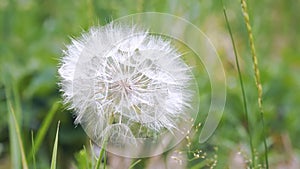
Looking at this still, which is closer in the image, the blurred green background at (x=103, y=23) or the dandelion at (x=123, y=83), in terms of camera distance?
the dandelion at (x=123, y=83)

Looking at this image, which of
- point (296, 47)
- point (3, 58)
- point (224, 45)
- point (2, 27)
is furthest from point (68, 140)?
point (296, 47)

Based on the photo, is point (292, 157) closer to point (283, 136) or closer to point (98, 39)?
point (283, 136)

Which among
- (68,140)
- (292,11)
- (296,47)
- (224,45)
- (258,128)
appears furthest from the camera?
(292,11)

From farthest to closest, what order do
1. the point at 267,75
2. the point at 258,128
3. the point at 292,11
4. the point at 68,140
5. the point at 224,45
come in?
the point at 292,11 → the point at 224,45 → the point at 267,75 → the point at 68,140 → the point at 258,128

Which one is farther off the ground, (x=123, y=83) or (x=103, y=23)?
(x=103, y=23)

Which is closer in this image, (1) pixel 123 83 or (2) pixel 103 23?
(1) pixel 123 83
